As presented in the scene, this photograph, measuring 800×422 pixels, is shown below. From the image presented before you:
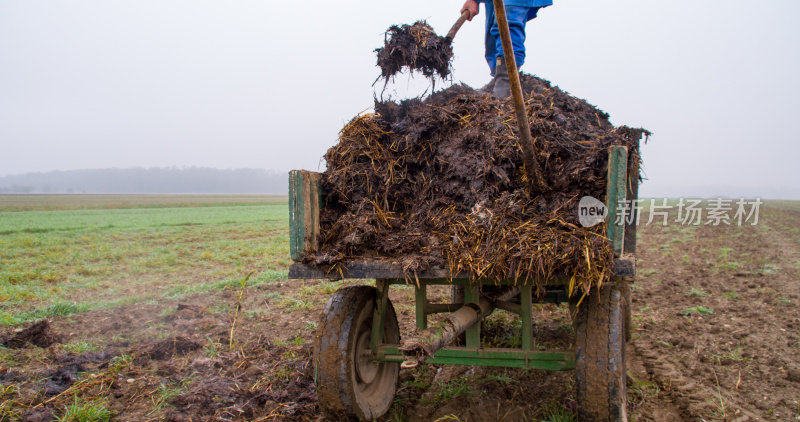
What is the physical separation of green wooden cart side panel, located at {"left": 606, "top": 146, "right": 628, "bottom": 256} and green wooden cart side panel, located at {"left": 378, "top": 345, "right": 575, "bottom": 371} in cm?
78

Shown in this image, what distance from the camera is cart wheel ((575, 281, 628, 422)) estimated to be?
269 cm

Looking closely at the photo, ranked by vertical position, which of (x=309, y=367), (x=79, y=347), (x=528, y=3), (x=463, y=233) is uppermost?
(x=528, y=3)

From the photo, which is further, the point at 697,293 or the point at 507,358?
the point at 697,293

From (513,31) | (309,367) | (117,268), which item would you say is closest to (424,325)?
(309,367)

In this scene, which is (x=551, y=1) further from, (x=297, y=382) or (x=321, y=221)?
(x=297, y=382)

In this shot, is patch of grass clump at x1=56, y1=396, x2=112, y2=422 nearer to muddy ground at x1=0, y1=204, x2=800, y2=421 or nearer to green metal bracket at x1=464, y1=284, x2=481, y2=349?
muddy ground at x1=0, y1=204, x2=800, y2=421

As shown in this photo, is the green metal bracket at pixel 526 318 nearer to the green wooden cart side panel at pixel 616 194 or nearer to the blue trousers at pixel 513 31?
the green wooden cart side panel at pixel 616 194

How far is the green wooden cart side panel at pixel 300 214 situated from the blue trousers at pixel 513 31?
2434mm

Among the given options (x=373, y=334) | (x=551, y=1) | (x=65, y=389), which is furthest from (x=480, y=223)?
(x=65, y=389)

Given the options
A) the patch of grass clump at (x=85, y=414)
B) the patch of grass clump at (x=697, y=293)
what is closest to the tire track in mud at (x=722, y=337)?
the patch of grass clump at (x=697, y=293)

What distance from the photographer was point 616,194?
2.58 metres

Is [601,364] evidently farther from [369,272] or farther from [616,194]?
[369,272]

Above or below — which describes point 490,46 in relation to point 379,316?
above

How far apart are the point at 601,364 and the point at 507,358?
57 cm
